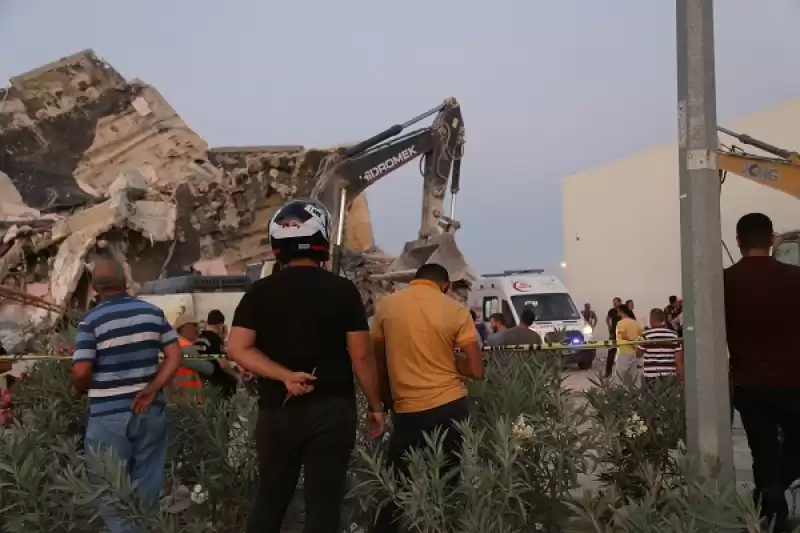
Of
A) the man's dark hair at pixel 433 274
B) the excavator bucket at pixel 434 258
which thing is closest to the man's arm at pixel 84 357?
the man's dark hair at pixel 433 274

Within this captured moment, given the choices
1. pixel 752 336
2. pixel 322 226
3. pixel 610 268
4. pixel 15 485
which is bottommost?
pixel 15 485

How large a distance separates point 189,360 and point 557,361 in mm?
2876

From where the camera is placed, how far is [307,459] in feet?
13.2

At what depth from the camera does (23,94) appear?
31562 mm

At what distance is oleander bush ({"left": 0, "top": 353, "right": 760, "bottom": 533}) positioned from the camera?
3.90 metres

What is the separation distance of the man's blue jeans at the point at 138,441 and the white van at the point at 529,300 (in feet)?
55.8

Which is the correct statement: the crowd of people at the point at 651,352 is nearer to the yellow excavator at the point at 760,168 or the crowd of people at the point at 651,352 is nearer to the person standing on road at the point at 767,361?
the person standing on road at the point at 767,361

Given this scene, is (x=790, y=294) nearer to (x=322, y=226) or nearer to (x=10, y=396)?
(x=322, y=226)

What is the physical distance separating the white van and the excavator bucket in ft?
18.1

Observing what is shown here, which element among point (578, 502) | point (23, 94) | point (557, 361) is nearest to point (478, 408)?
point (557, 361)

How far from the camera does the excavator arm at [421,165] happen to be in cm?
1550

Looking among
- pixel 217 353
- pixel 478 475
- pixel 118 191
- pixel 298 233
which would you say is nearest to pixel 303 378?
pixel 298 233

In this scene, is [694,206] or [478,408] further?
[478,408]

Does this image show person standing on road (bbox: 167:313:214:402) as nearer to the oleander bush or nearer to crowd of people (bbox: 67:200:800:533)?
the oleander bush
